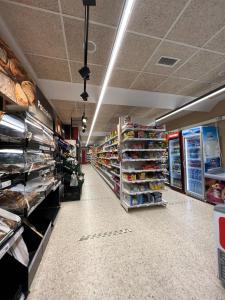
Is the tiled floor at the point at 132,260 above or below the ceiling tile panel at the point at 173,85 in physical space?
below

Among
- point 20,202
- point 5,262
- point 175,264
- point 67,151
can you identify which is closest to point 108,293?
point 175,264

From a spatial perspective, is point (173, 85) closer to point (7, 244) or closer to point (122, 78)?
point (122, 78)

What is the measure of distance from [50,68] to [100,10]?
171cm

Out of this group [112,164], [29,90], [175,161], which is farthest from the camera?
[112,164]

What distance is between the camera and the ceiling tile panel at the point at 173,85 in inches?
142

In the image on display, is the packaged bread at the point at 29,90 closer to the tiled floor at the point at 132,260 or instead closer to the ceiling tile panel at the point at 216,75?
the tiled floor at the point at 132,260

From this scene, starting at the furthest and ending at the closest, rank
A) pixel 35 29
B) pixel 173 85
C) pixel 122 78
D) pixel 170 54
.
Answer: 1. pixel 173 85
2. pixel 122 78
3. pixel 170 54
4. pixel 35 29

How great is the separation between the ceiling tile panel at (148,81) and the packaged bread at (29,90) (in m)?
2.33

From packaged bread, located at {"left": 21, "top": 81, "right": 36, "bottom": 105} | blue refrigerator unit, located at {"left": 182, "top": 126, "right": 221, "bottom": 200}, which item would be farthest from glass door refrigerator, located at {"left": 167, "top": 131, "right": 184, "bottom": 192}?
packaged bread, located at {"left": 21, "top": 81, "right": 36, "bottom": 105}

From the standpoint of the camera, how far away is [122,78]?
348 centimetres

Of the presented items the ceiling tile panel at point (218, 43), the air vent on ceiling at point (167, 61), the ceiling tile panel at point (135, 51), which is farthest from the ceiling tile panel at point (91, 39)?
the ceiling tile panel at point (218, 43)

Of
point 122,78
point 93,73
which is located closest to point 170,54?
point 122,78

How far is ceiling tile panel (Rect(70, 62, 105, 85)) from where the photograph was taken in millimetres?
3018

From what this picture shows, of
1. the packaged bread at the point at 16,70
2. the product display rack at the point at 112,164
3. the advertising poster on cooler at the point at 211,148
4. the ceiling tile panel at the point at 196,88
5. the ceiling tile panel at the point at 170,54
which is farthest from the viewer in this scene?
the product display rack at the point at 112,164
